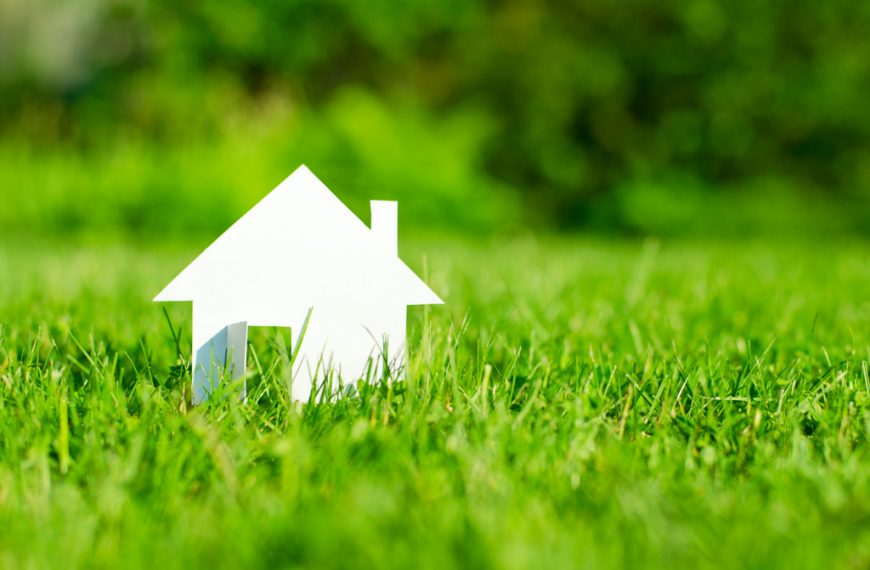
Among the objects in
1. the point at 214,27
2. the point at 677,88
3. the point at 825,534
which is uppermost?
the point at 214,27

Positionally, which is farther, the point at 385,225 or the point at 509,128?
the point at 509,128

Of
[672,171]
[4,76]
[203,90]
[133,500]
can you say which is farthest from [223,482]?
[4,76]

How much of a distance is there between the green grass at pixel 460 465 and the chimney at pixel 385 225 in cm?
20

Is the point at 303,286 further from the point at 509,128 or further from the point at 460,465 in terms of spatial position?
the point at 509,128

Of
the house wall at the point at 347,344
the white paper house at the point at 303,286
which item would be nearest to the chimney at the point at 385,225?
the white paper house at the point at 303,286

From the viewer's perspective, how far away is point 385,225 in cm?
140

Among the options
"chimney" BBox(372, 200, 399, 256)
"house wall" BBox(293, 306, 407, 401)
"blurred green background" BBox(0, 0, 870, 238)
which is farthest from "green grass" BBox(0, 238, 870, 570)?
"blurred green background" BBox(0, 0, 870, 238)

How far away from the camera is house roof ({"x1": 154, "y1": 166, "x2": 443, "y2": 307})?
1345mm

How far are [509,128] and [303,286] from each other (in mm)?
8784

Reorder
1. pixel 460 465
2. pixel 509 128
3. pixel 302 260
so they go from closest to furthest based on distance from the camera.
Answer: pixel 460 465
pixel 302 260
pixel 509 128

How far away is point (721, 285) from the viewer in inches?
127

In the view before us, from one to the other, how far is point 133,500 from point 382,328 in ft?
1.58

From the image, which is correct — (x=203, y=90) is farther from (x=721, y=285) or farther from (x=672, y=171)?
(x=721, y=285)

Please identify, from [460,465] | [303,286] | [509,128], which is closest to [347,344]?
[303,286]
